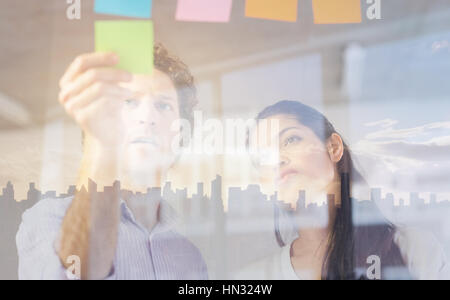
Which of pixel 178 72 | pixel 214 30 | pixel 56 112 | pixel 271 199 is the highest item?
pixel 214 30

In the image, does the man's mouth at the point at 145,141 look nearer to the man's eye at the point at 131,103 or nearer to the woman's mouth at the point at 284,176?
the man's eye at the point at 131,103

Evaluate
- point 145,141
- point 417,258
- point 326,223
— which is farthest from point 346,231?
point 145,141

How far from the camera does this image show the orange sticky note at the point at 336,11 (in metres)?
2.06

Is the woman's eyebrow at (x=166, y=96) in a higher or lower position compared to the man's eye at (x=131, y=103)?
higher

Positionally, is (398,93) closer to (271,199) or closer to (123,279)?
(271,199)

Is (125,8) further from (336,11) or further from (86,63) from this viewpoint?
(336,11)

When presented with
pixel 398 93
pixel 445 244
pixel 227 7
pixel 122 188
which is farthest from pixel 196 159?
pixel 445 244

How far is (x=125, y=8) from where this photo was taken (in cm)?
199

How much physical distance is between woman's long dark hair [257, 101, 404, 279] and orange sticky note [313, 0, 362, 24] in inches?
12.1

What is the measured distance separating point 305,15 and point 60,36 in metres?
0.81

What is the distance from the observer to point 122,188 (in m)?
1.94

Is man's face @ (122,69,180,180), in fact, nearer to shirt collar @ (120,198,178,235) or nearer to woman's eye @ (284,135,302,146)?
shirt collar @ (120,198,178,235)

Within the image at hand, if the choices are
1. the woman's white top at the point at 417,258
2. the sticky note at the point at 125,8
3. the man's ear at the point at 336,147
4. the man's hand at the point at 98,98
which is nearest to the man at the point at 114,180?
the man's hand at the point at 98,98

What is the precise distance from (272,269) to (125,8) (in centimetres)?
98
